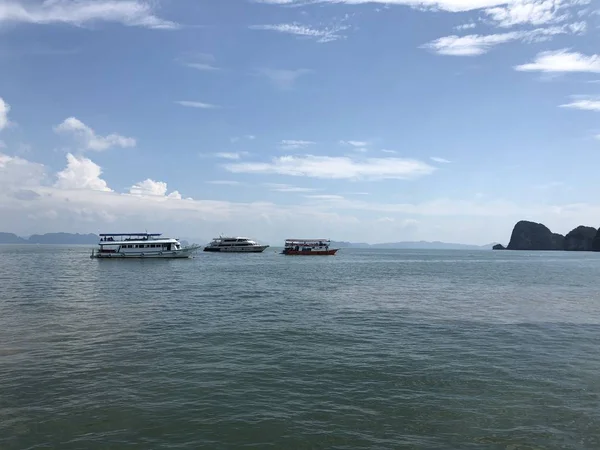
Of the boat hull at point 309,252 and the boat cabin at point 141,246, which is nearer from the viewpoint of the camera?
the boat cabin at point 141,246

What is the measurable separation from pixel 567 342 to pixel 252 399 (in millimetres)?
21171

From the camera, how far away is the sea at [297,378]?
13.5m

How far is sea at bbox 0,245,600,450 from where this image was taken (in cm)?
1352

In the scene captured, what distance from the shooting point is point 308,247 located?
18762 cm

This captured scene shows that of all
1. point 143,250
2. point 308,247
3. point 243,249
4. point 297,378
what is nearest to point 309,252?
point 308,247

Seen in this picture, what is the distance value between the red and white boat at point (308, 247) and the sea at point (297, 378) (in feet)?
466

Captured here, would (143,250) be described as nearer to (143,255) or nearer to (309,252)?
(143,255)

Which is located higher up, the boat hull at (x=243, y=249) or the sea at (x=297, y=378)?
the boat hull at (x=243, y=249)

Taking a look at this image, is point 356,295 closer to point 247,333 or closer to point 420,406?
point 247,333

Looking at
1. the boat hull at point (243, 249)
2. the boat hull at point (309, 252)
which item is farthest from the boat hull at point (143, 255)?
the boat hull at point (243, 249)

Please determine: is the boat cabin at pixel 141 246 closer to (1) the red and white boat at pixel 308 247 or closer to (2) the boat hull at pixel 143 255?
(2) the boat hull at pixel 143 255

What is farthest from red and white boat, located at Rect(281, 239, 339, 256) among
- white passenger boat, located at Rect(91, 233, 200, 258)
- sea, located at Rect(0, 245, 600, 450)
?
sea, located at Rect(0, 245, 600, 450)

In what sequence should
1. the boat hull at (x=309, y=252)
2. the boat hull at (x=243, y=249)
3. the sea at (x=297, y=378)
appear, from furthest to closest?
the boat hull at (x=243, y=249) < the boat hull at (x=309, y=252) < the sea at (x=297, y=378)

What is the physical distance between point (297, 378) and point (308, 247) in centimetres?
16881
